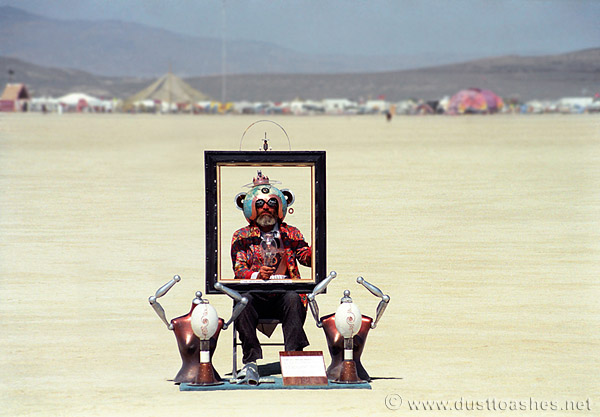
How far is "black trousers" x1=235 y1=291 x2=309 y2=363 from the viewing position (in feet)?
21.2

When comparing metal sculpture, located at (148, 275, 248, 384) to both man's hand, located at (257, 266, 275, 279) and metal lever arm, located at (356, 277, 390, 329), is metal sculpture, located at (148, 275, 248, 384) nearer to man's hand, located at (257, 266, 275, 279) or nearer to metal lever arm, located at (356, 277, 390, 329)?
man's hand, located at (257, 266, 275, 279)

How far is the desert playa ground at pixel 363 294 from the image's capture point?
6.27m

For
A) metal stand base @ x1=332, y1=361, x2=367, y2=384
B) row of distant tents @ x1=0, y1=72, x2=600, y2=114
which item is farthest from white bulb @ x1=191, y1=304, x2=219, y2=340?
row of distant tents @ x1=0, y1=72, x2=600, y2=114

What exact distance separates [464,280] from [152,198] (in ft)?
28.5

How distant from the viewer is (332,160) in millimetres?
28188

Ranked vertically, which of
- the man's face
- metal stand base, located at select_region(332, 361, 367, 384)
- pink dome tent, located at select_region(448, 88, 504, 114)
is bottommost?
metal stand base, located at select_region(332, 361, 367, 384)

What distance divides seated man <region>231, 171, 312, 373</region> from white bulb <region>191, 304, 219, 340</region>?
34 centimetres

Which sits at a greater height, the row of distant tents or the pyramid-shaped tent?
the pyramid-shaped tent

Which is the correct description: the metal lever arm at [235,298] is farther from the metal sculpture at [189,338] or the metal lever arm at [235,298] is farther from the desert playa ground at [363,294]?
the desert playa ground at [363,294]

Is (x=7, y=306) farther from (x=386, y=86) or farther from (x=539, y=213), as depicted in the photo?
(x=386, y=86)

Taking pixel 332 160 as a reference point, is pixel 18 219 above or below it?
below

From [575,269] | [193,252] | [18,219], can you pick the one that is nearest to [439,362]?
[575,269]

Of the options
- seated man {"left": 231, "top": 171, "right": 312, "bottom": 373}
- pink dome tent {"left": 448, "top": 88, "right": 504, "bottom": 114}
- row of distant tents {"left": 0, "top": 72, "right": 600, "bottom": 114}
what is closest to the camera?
seated man {"left": 231, "top": 171, "right": 312, "bottom": 373}

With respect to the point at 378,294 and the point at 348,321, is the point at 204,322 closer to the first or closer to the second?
the point at 348,321
